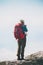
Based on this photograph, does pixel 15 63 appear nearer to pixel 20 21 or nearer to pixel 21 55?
pixel 21 55

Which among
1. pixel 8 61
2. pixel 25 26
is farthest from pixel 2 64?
pixel 25 26

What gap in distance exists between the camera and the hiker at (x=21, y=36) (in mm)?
18453

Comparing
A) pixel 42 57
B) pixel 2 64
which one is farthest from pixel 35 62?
pixel 2 64

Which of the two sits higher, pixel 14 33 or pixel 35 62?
pixel 14 33

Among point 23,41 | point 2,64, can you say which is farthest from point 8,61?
point 23,41

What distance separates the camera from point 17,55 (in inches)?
744

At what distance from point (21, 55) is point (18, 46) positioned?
630mm

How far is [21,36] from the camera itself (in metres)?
18.7

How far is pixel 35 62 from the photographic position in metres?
18.3

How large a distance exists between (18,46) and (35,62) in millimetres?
1626

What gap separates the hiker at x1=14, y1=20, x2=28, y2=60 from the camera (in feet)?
60.5

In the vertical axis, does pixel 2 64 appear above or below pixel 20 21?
below

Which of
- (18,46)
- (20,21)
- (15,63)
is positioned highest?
(20,21)

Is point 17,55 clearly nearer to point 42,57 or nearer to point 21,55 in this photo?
point 21,55
